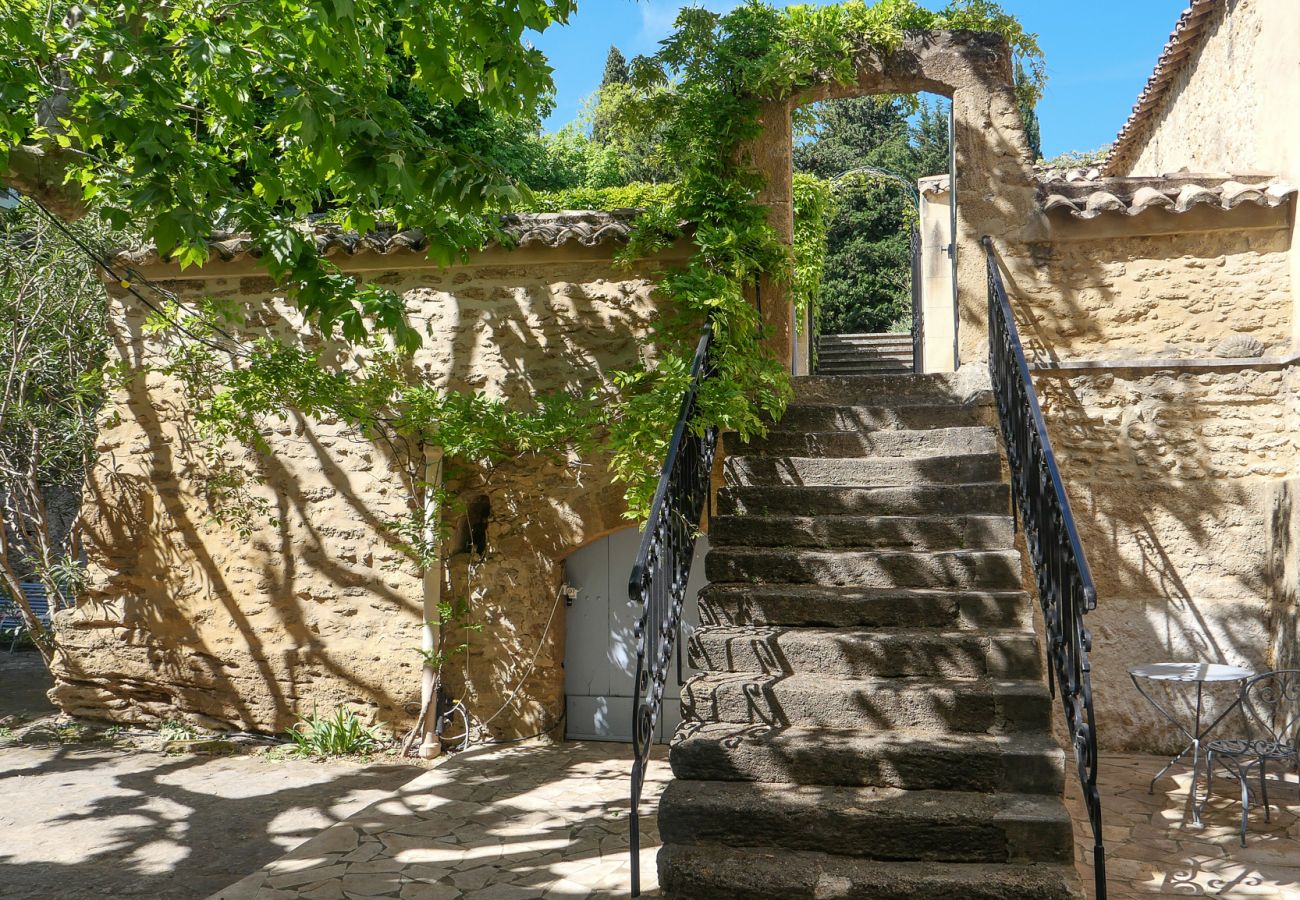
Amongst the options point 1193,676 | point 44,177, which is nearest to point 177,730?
point 44,177

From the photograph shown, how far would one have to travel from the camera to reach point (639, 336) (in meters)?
6.42

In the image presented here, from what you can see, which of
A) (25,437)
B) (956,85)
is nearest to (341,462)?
(25,437)

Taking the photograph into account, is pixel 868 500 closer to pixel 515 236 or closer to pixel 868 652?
pixel 868 652

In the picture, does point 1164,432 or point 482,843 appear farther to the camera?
point 1164,432

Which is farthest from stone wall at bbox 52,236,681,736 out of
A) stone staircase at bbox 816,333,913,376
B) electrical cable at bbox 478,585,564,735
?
stone staircase at bbox 816,333,913,376

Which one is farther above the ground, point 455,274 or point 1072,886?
point 455,274

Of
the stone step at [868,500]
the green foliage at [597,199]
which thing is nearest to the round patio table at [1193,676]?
the stone step at [868,500]

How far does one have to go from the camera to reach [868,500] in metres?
5.02

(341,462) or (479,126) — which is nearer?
(341,462)

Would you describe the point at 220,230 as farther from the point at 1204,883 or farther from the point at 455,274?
the point at 1204,883

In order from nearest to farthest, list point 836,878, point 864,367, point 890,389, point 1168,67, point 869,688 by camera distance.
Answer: point 836,878 → point 869,688 → point 890,389 → point 1168,67 → point 864,367

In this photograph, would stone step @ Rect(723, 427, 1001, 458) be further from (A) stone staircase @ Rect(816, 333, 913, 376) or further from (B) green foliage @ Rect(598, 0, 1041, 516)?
(A) stone staircase @ Rect(816, 333, 913, 376)

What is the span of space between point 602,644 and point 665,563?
2618mm

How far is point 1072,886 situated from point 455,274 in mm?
5121
